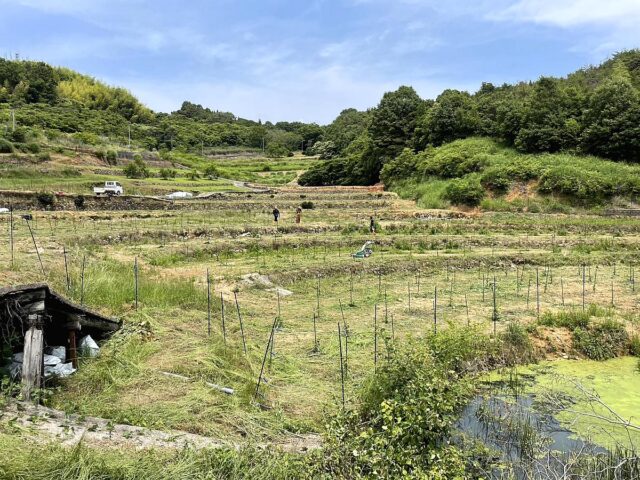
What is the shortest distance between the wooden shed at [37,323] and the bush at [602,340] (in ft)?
29.1

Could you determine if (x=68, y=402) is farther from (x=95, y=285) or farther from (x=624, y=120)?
(x=624, y=120)

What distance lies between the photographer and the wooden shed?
618cm

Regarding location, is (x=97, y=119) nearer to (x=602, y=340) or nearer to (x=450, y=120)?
(x=450, y=120)

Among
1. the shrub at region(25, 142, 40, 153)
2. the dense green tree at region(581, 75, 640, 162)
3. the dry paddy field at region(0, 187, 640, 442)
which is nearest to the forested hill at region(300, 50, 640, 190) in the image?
the dense green tree at region(581, 75, 640, 162)

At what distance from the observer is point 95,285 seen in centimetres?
1035

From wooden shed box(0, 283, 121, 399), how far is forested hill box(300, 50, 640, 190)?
3638 cm

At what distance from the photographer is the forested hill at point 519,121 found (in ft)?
116

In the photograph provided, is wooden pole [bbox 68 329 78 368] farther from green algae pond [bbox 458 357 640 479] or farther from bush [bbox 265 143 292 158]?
bush [bbox 265 143 292 158]

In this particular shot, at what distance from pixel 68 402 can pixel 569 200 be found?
111 ft

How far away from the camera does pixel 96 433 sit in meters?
5.44

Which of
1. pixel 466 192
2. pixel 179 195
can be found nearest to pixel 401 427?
pixel 466 192

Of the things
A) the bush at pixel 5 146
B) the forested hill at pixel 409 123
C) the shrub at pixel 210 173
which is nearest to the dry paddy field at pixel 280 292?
the forested hill at pixel 409 123

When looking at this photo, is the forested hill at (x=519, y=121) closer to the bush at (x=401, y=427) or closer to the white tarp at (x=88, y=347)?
the bush at (x=401, y=427)

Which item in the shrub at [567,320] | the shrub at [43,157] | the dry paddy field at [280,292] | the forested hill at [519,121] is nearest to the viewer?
the dry paddy field at [280,292]
